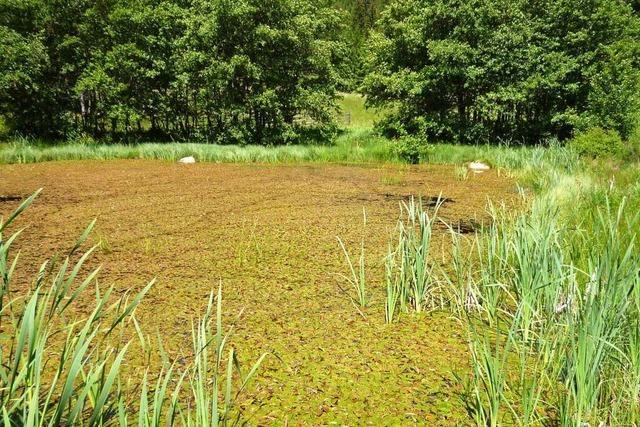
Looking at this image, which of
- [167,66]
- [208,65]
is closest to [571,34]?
[208,65]

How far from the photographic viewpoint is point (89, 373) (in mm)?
1093

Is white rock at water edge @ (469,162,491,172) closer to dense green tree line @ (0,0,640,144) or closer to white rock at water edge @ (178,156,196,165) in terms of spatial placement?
dense green tree line @ (0,0,640,144)

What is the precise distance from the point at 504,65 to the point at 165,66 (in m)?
9.18

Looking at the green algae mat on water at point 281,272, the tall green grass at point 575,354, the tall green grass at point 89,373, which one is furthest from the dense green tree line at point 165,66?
the tall green grass at point 575,354

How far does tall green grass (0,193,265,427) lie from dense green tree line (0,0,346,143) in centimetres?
1023

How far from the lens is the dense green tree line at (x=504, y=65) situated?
11.6m

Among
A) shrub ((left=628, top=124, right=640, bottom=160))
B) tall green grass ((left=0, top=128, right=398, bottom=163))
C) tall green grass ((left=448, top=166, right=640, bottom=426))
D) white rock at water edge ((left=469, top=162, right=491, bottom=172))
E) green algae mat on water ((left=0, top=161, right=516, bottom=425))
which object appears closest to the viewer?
tall green grass ((left=448, top=166, right=640, bottom=426))

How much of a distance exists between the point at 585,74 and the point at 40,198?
12.3 meters

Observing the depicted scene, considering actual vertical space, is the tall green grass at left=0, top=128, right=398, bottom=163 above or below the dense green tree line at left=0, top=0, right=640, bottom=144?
below

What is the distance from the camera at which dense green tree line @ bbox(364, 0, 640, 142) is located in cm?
1162

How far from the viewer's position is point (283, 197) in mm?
5480

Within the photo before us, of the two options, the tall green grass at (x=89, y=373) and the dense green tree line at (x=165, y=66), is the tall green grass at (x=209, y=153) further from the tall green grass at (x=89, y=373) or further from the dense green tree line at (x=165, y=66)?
the tall green grass at (x=89, y=373)

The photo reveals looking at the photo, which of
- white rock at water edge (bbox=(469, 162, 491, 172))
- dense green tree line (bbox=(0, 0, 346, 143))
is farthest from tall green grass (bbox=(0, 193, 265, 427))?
dense green tree line (bbox=(0, 0, 346, 143))

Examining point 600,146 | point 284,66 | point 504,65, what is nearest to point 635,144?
point 600,146
